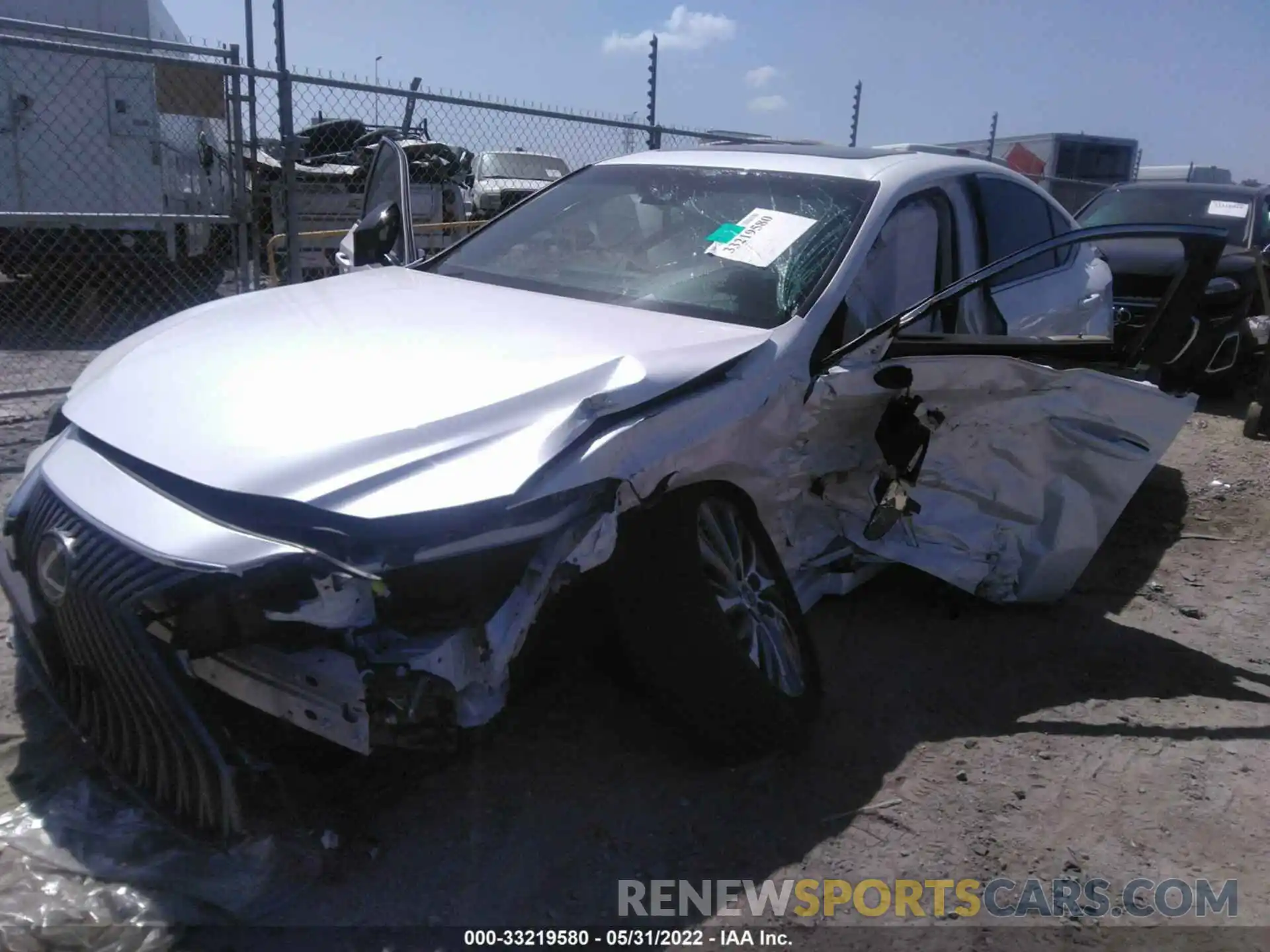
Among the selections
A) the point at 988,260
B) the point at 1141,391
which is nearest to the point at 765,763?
the point at 1141,391

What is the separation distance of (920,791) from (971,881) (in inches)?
14.5

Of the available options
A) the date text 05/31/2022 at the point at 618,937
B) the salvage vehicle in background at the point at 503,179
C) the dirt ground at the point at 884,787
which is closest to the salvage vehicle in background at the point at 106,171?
the salvage vehicle in background at the point at 503,179

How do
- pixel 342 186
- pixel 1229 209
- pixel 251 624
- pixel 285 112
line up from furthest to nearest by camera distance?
pixel 342 186
pixel 1229 209
pixel 285 112
pixel 251 624

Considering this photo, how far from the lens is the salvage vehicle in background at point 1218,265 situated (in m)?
7.53

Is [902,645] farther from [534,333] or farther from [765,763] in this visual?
[534,333]

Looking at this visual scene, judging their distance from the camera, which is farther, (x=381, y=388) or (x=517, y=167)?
(x=517, y=167)

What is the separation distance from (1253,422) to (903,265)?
4.47 meters

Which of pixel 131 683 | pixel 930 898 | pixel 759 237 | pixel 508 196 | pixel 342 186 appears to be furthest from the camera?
pixel 508 196

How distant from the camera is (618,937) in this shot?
2312 mm

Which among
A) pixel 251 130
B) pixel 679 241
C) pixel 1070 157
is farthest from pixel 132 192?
pixel 1070 157

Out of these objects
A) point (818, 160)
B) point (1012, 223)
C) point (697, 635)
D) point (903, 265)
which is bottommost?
point (697, 635)

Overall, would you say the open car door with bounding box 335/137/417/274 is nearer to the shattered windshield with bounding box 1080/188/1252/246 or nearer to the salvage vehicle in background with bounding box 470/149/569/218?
the shattered windshield with bounding box 1080/188/1252/246

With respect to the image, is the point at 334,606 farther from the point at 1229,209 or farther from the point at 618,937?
the point at 1229,209

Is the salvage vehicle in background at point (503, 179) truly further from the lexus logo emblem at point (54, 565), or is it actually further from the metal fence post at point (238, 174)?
the lexus logo emblem at point (54, 565)
